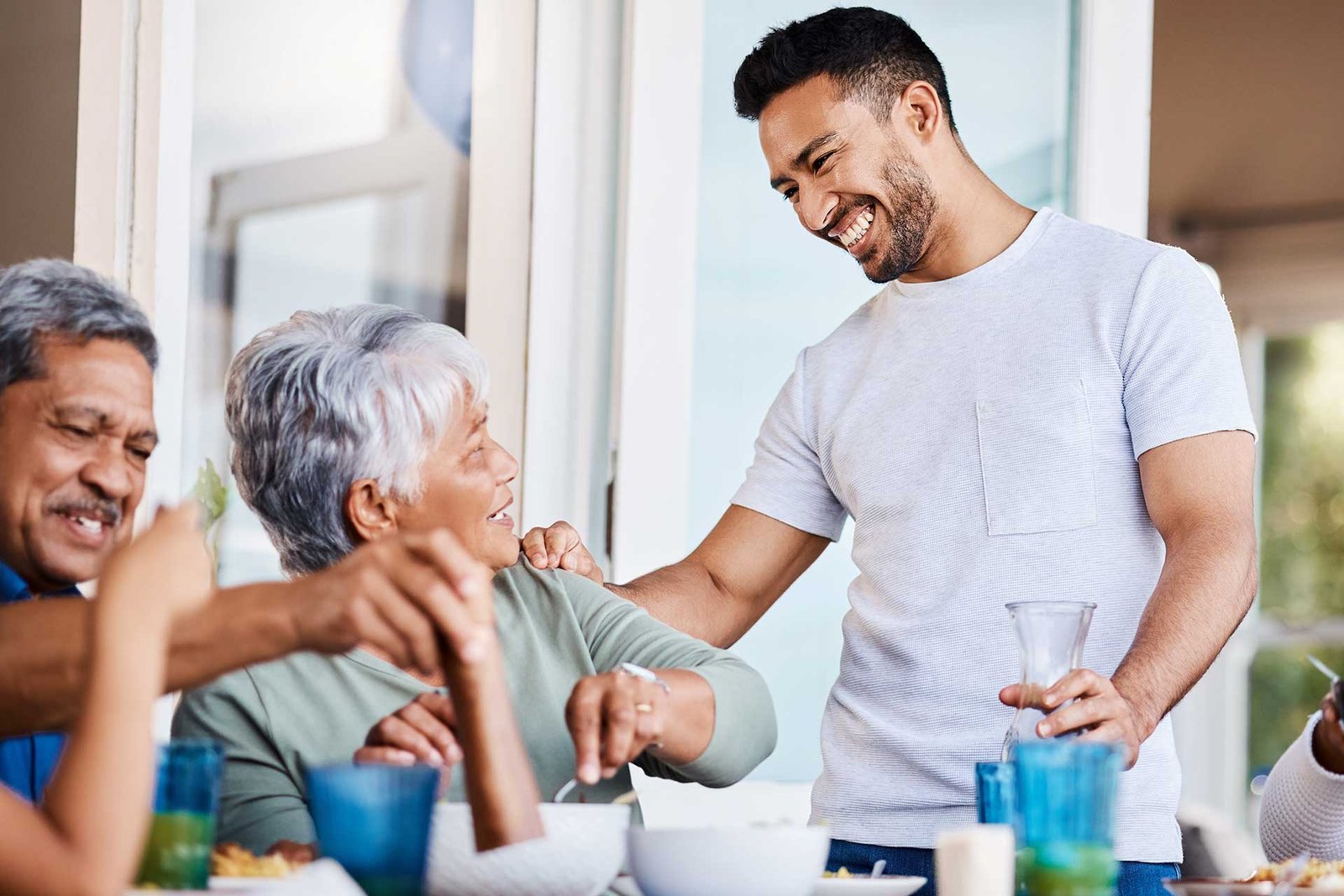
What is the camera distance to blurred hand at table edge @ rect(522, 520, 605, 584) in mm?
1942

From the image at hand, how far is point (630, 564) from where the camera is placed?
2992mm

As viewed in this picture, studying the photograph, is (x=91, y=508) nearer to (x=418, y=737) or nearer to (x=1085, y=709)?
(x=418, y=737)

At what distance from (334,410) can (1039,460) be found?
1039 millimetres

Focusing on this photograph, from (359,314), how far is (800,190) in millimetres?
969

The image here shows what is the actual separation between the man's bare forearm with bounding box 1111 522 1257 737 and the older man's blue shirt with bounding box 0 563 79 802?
1.22m

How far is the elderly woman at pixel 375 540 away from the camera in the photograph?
1.64m

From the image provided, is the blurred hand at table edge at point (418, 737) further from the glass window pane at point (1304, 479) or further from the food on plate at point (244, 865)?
the glass window pane at point (1304, 479)

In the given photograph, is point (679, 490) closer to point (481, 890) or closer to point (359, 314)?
point (359, 314)

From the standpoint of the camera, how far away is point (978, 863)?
42.9 inches

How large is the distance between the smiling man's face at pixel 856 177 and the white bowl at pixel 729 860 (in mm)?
1451

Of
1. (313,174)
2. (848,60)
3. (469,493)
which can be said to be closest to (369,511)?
(469,493)

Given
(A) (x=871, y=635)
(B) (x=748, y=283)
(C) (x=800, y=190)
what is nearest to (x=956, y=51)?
(B) (x=748, y=283)

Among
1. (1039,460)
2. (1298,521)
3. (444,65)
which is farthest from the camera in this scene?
(1298,521)

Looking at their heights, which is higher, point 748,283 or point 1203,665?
point 748,283
